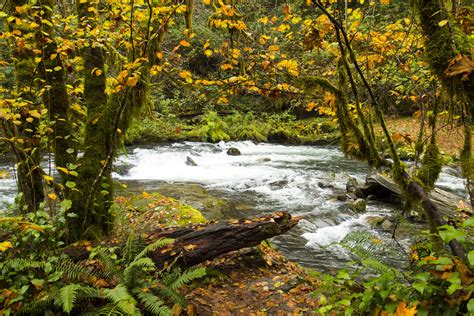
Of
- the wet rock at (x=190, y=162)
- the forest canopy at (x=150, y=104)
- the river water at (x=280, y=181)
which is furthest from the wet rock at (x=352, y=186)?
the wet rock at (x=190, y=162)

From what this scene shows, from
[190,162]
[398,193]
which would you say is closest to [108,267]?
[398,193]

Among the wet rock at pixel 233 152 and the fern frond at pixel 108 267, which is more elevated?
the fern frond at pixel 108 267

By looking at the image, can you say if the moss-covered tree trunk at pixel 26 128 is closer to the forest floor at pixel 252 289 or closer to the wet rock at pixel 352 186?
the forest floor at pixel 252 289

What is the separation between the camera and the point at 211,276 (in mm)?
4547

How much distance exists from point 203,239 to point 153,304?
4.03 ft

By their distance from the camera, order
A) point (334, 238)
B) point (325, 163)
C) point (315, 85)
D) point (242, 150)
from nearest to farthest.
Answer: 1. point (315, 85)
2. point (334, 238)
3. point (325, 163)
4. point (242, 150)

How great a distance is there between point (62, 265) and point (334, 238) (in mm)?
6061

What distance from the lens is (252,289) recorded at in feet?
14.6

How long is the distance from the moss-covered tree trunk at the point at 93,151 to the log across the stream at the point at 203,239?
0.40 meters

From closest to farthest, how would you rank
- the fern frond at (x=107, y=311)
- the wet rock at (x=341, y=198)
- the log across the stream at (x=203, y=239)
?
the fern frond at (x=107, y=311) → the log across the stream at (x=203, y=239) → the wet rock at (x=341, y=198)

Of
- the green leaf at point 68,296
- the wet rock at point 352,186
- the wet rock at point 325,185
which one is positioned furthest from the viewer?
the wet rock at point 325,185

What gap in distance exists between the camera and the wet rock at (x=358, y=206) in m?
9.75

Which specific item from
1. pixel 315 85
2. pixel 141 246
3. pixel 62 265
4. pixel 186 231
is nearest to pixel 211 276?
pixel 186 231

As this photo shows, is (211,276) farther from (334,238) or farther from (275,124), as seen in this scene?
(275,124)
